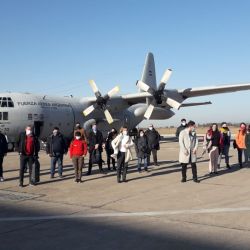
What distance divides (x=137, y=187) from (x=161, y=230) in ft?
13.2

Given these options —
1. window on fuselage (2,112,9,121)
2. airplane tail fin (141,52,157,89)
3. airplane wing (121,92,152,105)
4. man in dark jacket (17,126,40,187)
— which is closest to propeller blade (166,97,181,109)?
airplane wing (121,92,152,105)

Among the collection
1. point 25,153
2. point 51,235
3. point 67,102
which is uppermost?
point 67,102

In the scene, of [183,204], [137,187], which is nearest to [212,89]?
[137,187]

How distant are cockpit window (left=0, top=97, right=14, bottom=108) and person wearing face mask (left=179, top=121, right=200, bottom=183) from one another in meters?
12.4

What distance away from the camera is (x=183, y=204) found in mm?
7805

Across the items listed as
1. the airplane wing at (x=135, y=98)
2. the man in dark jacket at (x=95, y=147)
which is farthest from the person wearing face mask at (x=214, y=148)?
the airplane wing at (x=135, y=98)

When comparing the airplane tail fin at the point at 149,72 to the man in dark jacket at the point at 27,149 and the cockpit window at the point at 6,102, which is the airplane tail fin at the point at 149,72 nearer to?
the cockpit window at the point at 6,102

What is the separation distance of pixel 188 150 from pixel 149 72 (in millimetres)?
24079

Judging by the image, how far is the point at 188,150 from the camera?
1067cm

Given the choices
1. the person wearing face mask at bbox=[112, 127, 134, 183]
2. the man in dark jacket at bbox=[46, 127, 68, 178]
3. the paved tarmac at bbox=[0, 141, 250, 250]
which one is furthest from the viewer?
the man in dark jacket at bbox=[46, 127, 68, 178]

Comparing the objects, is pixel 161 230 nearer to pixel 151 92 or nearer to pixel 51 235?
pixel 51 235

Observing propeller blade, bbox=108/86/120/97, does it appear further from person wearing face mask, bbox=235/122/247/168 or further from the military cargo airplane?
person wearing face mask, bbox=235/122/247/168

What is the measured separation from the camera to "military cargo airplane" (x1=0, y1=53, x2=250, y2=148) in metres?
20.2

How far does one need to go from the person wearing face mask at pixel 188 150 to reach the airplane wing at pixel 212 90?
1443cm
